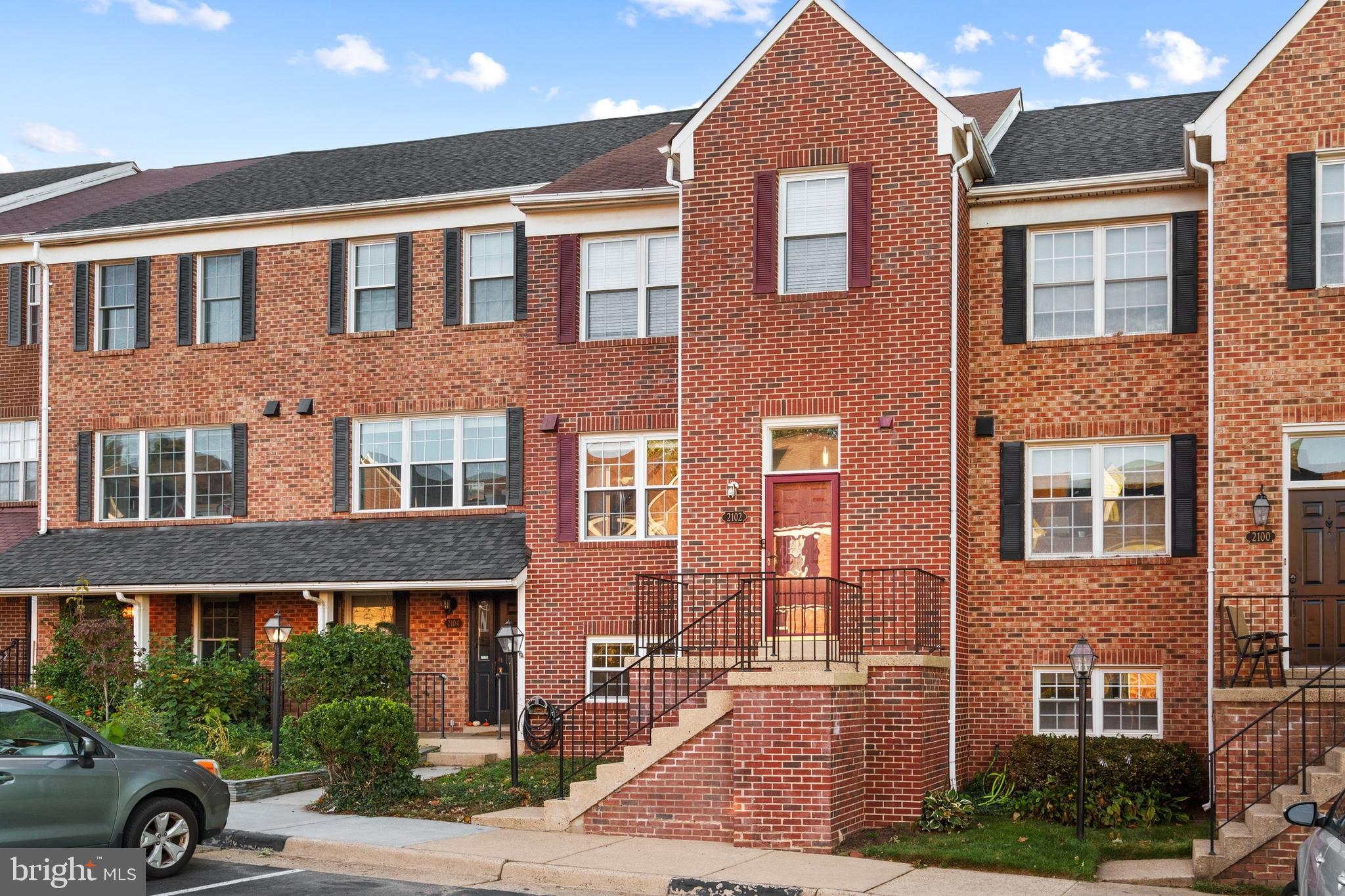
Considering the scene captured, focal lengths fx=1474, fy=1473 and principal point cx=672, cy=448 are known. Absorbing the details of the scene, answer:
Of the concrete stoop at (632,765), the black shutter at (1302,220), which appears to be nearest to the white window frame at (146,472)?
the concrete stoop at (632,765)

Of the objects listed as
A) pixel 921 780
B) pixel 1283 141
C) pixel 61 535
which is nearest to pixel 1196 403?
pixel 1283 141

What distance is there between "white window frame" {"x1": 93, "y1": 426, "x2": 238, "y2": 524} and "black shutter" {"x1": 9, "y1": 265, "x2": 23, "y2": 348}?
2531mm

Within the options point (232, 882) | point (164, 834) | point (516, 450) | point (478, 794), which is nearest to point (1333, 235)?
point (516, 450)

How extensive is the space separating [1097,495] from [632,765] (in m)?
6.79

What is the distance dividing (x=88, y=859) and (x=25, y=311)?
15100 mm

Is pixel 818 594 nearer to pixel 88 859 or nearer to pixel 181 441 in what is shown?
pixel 88 859

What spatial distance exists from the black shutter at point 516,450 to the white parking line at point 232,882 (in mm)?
8389

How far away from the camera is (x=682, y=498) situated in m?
18.0

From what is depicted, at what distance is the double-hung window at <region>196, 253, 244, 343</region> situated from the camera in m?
23.0

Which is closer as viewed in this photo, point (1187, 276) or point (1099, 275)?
point (1187, 276)

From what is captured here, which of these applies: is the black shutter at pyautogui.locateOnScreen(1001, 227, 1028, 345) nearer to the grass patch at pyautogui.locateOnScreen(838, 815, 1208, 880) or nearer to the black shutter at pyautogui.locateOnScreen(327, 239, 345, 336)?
the grass patch at pyautogui.locateOnScreen(838, 815, 1208, 880)

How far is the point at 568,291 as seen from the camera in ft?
65.9

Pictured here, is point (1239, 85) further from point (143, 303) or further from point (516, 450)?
point (143, 303)

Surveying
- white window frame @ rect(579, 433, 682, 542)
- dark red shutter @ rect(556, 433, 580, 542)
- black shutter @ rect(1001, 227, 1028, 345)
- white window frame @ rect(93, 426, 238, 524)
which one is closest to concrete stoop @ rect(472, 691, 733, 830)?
white window frame @ rect(579, 433, 682, 542)
